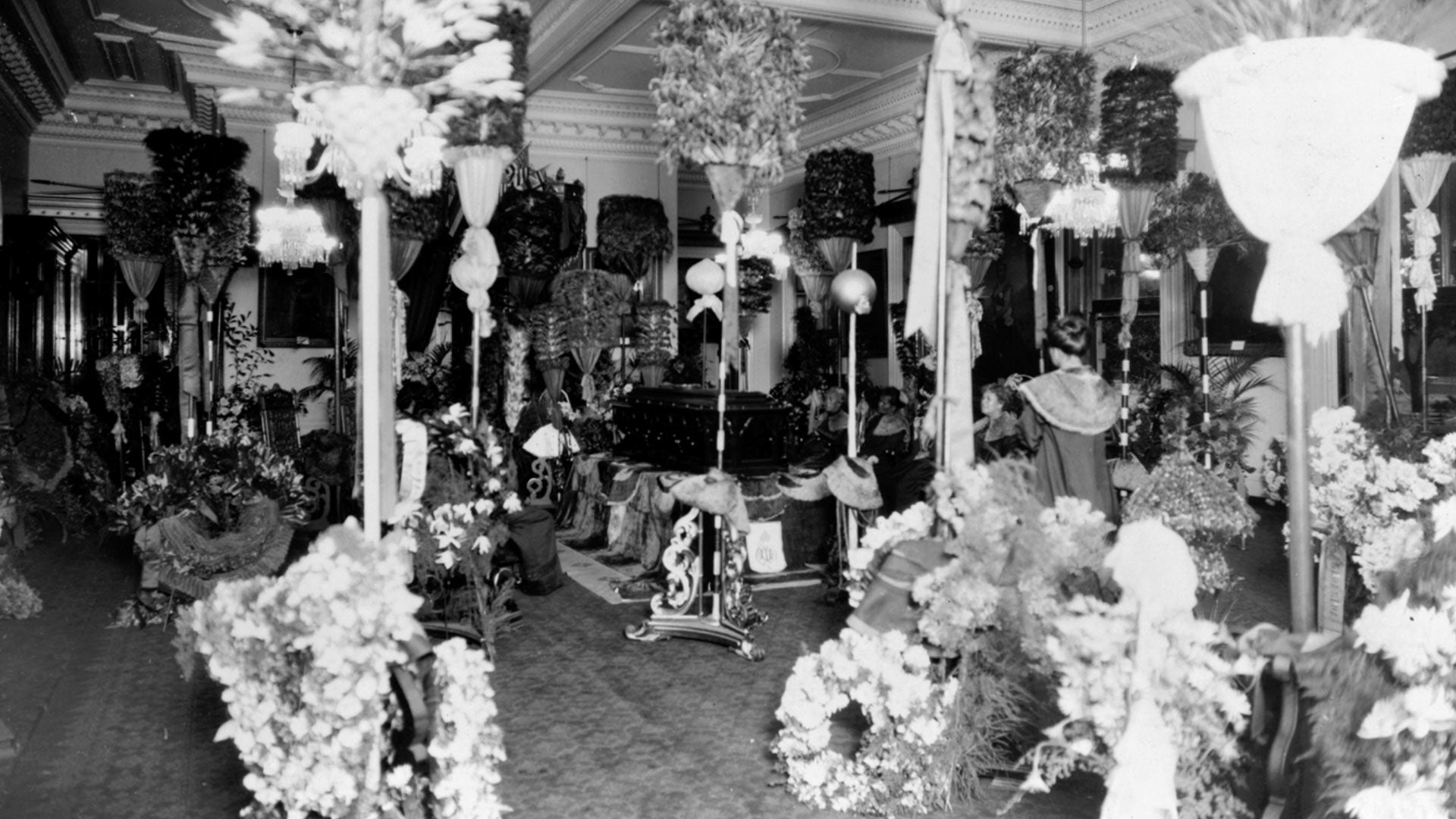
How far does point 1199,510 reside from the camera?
624cm

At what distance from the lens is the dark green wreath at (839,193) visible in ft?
33.0

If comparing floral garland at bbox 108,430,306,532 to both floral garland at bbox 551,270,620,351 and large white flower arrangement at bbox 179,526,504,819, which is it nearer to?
large white flower arrangement at bbox 179,526,504,819

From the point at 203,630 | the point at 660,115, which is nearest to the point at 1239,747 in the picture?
the point at 203,630

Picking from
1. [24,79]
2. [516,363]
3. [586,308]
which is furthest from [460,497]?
[24,79]

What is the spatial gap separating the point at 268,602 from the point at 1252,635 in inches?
100

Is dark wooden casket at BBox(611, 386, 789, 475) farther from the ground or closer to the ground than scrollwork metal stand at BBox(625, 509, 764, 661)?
farther from the ground

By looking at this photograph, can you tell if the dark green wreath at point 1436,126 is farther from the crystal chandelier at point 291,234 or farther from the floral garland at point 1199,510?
the crystal chandelier at point 291,234

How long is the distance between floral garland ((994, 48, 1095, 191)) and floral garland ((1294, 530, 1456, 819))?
5.52 meters

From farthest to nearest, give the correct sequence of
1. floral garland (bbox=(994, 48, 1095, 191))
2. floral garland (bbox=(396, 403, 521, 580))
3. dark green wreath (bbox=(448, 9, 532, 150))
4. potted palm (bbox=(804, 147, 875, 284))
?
potted palm (bbox=(804, 147, 875, 284)) → floral garland (bbox=(994, 48, 1095, 191)) → dark green wreath (bbox=(448, 9, 532, 150)) → floral garland (bbox=(396, 403, 521, 580))

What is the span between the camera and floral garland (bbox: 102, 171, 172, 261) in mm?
9953

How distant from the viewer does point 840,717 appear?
442cm

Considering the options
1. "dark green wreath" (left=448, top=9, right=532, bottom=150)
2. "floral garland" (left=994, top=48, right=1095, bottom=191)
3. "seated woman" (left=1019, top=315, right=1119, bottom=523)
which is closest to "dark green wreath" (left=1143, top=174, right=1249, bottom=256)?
"floral garland" (left=994, top=48, right=1095, bottom=191)

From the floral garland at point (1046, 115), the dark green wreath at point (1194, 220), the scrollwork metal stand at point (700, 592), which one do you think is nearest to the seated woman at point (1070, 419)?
the scrollwork metal stand at point (700, 592)

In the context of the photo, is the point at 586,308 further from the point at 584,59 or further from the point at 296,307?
the point at 296,307
